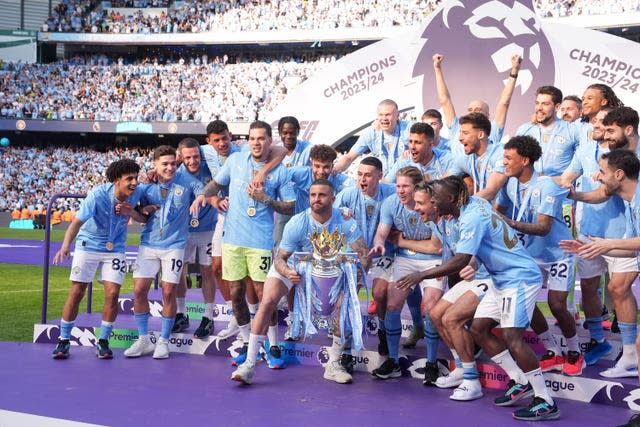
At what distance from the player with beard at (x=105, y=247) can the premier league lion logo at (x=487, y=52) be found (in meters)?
6.08

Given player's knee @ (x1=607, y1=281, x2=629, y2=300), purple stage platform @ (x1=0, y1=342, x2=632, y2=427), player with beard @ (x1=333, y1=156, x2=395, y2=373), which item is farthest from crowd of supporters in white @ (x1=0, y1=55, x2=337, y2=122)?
player's knee @ (x1=607, y1=281, x2=629, y2=300)

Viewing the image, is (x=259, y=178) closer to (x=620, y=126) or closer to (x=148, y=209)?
(x=148, y=209)

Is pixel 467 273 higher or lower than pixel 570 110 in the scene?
lower

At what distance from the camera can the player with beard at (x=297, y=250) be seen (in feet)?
21.5

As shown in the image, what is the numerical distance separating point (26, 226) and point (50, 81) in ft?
41.9

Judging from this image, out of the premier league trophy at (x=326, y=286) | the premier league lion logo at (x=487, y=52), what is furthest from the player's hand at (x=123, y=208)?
the premier league lion logo at (x=487, y=52)

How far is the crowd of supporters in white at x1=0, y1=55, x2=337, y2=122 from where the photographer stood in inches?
1523

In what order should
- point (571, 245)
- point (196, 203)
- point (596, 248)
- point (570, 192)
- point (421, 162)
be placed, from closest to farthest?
point (596, 248) → point (571, 245) → point (570, 192) → point (421, 162) → point (196, 203)

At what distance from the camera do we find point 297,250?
6742mm

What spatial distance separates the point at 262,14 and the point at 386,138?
3555cm

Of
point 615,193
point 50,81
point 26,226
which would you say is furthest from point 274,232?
point 50,81

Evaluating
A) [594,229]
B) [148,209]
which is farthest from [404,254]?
[148,209]

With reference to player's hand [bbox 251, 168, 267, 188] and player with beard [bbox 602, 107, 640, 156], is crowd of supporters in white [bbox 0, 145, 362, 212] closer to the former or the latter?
Answer: player's hand [bbox 251, 168, 267, 188]

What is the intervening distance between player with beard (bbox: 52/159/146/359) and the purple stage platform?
366 mm
